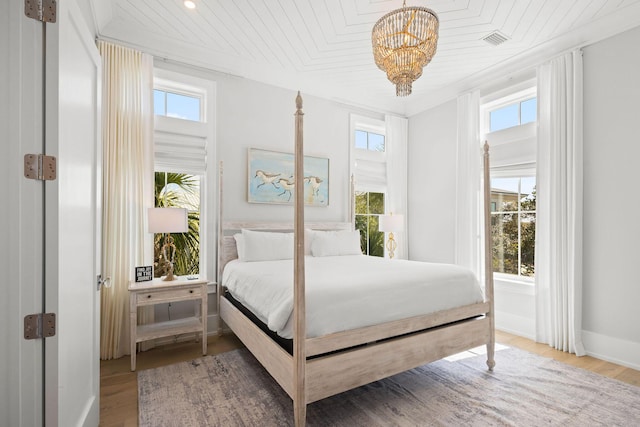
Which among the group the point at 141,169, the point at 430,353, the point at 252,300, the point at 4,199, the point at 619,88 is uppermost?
the point at 619,88

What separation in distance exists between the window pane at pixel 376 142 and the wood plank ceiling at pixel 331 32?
108cm

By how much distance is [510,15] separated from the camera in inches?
112

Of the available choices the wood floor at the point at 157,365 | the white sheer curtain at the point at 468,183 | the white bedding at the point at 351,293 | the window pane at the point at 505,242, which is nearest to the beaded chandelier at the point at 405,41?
the white bedding at the point at 351,293

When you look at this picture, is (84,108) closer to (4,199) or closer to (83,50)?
(83,50)

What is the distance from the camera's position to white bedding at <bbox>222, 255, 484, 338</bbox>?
1.91 meters

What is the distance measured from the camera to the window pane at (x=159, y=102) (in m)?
3.42

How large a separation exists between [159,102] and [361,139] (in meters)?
2.88

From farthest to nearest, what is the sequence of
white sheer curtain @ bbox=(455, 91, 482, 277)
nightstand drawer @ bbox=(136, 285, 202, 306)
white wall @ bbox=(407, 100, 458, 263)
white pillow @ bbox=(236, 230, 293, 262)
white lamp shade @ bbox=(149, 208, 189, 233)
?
1. white wall @ bbox=(407, 100, 458, 263)
2. white sheer curtain @ bbox=(455, 91, 482, 277)
3. white pillow @ bbox=(236, 230, 293, 262)
4. white lamp shade @ bbox=(149, 208, 189, 233)
5. nightstand drawer @ bbox=(136, 285, 202, 306)

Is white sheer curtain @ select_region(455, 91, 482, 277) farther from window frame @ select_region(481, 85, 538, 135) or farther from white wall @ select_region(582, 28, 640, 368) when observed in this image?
white wall @ select_region(582, 28, 640, 368)

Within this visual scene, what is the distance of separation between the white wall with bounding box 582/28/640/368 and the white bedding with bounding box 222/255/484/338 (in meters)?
1.35

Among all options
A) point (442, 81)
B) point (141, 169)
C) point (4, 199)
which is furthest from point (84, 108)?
point (442, 81)

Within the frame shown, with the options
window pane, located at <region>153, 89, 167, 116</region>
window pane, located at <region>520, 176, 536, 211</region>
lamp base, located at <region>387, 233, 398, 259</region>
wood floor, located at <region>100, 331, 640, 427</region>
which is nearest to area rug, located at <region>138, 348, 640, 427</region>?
wood floor, located at <region>100, 331, 640, 427</region>

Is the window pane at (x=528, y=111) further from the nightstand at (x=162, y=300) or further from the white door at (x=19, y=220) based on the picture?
the white door at (x=19, y=220)

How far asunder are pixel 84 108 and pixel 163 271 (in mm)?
2267
